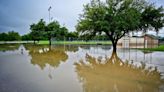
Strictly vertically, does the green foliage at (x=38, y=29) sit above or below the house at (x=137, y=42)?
above

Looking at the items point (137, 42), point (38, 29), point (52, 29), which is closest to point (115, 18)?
point (137, 42)

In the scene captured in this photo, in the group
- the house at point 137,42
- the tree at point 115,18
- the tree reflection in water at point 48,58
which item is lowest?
the tree reflection in water at point 48,58

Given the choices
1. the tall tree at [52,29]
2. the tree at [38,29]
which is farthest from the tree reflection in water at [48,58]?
the tree at [38,29]

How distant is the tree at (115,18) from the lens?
30562mm

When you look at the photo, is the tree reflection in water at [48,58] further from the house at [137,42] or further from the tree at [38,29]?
the tree at [38,29]

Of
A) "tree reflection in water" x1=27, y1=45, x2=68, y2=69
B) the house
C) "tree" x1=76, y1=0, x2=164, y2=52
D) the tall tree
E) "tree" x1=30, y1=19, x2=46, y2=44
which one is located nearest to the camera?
"tree reflection in water" x1=27, y1=45, x2=68, y2=69

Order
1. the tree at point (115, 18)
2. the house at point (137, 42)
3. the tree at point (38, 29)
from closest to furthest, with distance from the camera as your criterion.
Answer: the tree at point (115, 18), the house at point (137, 42), the tree at point (38, 29)

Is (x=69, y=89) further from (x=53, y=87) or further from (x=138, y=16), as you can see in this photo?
(x=138, y=16)

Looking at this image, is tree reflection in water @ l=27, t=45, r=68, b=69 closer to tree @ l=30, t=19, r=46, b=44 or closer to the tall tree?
the tall tree

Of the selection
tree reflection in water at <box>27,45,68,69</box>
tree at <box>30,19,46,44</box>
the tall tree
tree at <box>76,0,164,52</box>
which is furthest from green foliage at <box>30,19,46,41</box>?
tree reflection in water at <box>27,45,68,69</box>

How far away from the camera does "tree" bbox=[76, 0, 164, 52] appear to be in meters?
30.6

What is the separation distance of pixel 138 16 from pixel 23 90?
2489 centimetres

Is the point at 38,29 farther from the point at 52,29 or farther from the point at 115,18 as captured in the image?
the point at 115,18

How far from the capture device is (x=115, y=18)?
30.9 metres
